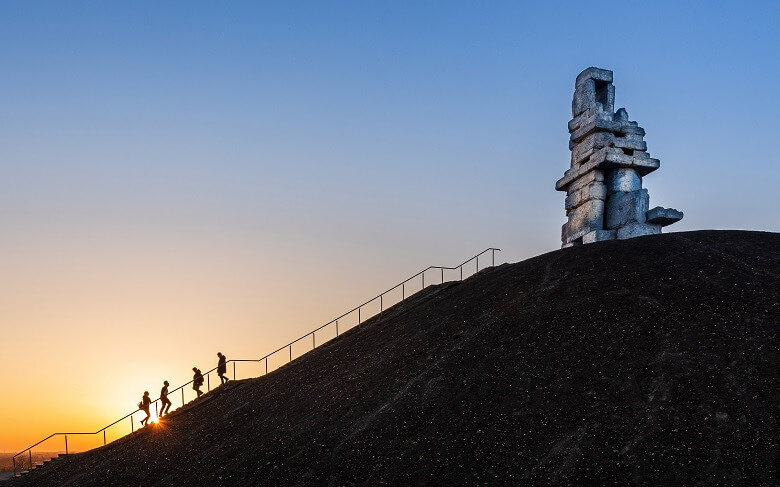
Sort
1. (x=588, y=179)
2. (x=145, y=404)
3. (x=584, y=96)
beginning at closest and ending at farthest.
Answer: (x=145, y=404)
(x=588, y=179)
(x=584, y=96)

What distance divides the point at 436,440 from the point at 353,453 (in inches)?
81.3

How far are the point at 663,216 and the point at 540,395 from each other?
18.3 meters

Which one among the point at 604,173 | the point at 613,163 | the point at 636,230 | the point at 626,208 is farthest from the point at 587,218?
the point at 613,163

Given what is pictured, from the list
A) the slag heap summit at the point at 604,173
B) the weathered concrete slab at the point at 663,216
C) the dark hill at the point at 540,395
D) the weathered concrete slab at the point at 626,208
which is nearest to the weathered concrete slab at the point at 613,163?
the slag heap summit at the point at 604,173

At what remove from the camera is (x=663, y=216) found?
109 feet

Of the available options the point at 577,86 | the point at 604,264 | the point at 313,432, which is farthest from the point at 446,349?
the point at 577,86

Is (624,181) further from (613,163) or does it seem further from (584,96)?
(584,96)

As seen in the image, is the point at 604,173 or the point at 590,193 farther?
the point at 604,173

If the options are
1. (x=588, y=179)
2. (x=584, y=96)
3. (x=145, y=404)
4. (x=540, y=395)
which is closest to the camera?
(x=540, y=395)

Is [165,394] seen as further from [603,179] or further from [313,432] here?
[603,179]

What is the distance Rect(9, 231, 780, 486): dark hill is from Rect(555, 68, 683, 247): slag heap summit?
5991 mm

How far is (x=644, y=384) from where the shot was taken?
16891mm

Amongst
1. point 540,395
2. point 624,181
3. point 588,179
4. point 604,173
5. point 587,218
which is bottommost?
point 540,395

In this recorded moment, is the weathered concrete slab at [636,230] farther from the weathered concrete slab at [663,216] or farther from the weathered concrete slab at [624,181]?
the weathered concrete slab at [624,181]
